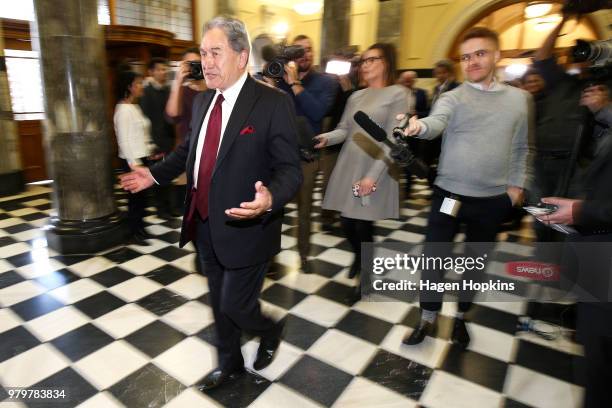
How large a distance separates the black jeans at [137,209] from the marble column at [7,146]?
292 cm

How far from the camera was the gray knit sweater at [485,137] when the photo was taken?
1.97 metres

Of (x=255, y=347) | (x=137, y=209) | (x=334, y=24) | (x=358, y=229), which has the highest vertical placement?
(x=334, y=24)

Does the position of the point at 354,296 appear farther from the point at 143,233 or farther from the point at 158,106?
the point at 158,106

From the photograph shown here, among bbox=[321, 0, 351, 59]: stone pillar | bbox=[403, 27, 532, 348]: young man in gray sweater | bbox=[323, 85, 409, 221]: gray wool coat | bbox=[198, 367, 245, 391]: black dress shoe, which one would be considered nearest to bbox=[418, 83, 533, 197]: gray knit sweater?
bbox=[403, 27, 532, 348]: young man in gray sweater

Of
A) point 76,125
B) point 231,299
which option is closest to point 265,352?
point 231,299

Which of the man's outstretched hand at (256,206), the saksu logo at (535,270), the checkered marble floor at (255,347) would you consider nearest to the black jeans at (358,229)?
the checkered marble floor at (255,347)

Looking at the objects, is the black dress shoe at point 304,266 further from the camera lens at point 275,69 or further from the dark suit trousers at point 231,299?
the camera lens at point 275,69

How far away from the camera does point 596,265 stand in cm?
141

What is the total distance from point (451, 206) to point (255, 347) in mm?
1397

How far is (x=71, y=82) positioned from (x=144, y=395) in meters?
2.79

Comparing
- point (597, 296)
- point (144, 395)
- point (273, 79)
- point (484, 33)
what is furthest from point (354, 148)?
point (144, 395)

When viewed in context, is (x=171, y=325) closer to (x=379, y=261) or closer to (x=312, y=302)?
(x=312, y=302)

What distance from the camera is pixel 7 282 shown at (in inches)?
120

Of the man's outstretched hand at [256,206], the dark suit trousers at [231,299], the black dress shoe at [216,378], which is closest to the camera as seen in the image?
the man's outstretched hand at [256,206]
